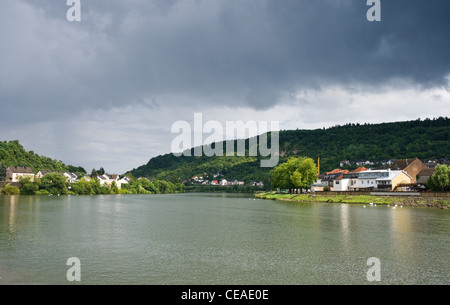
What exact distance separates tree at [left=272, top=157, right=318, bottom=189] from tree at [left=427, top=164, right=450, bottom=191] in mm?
29593

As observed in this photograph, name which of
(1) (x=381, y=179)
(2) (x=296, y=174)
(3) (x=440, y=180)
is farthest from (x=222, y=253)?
(1) (x=381, y=179)

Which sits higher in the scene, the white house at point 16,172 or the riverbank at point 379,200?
the white house at point 16,172

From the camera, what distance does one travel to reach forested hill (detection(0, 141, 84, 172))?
135m

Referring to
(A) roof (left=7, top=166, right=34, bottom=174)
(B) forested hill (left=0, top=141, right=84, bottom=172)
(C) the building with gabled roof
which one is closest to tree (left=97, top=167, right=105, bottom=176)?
(B) forested hill (left=0, top=141, right=84, bottom=172)

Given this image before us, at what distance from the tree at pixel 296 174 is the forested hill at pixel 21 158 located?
100477 millimetres

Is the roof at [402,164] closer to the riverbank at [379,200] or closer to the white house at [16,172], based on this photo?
the riverbank at [379,200]

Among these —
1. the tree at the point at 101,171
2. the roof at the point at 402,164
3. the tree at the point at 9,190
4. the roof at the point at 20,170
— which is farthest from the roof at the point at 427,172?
the tree at the point at 101,171

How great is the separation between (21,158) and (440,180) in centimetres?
14820

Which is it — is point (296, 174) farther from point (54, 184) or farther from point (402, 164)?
point (54, 184)

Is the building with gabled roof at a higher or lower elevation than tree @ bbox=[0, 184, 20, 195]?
higher

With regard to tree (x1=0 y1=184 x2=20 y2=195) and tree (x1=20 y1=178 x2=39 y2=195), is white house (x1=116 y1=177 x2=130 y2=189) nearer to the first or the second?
tree (x1=20 y1=178 x2=39 y2=195)

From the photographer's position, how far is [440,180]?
6988cm

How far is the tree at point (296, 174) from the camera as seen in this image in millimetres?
94875
